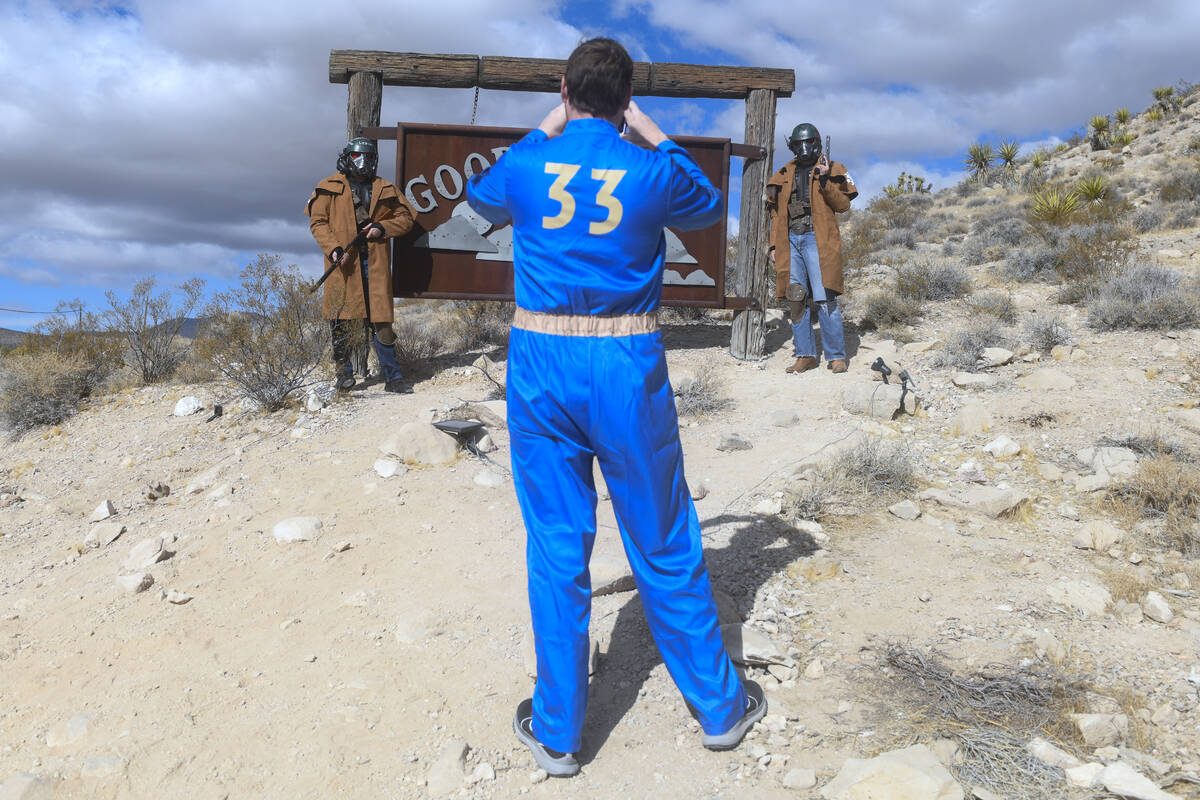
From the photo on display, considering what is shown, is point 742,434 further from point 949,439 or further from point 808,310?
point 808,310

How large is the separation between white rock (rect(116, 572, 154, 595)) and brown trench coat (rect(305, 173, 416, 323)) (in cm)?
333

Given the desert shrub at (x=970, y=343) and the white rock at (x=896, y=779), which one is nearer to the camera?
the white rock at (x=896, y=779)

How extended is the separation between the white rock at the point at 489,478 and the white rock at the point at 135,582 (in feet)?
5.70

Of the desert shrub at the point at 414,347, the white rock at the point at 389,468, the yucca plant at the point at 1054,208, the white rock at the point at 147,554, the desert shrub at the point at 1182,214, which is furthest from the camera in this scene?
the yucca plant at the point at 1054,208

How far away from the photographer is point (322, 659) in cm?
310

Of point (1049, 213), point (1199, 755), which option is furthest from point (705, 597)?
point (1049, 213)

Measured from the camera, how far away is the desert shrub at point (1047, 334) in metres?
6.81

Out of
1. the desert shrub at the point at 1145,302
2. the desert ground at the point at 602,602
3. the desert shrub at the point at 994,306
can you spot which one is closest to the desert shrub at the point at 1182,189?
the desert shrub at the point at 994,306

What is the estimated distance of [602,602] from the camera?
343 cm

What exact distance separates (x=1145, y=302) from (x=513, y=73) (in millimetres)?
5995

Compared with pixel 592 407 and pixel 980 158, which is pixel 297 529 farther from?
pixel 980 158

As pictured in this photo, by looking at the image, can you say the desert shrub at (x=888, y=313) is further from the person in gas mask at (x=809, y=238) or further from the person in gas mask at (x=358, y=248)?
the person in gas mask at (x=358, y=248)

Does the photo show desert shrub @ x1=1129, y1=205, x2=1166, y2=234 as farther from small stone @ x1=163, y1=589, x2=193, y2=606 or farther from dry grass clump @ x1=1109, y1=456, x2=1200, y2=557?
small stone @ x1=163, y1=589, x2=193, y2=606

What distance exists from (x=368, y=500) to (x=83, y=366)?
5.75 meters
